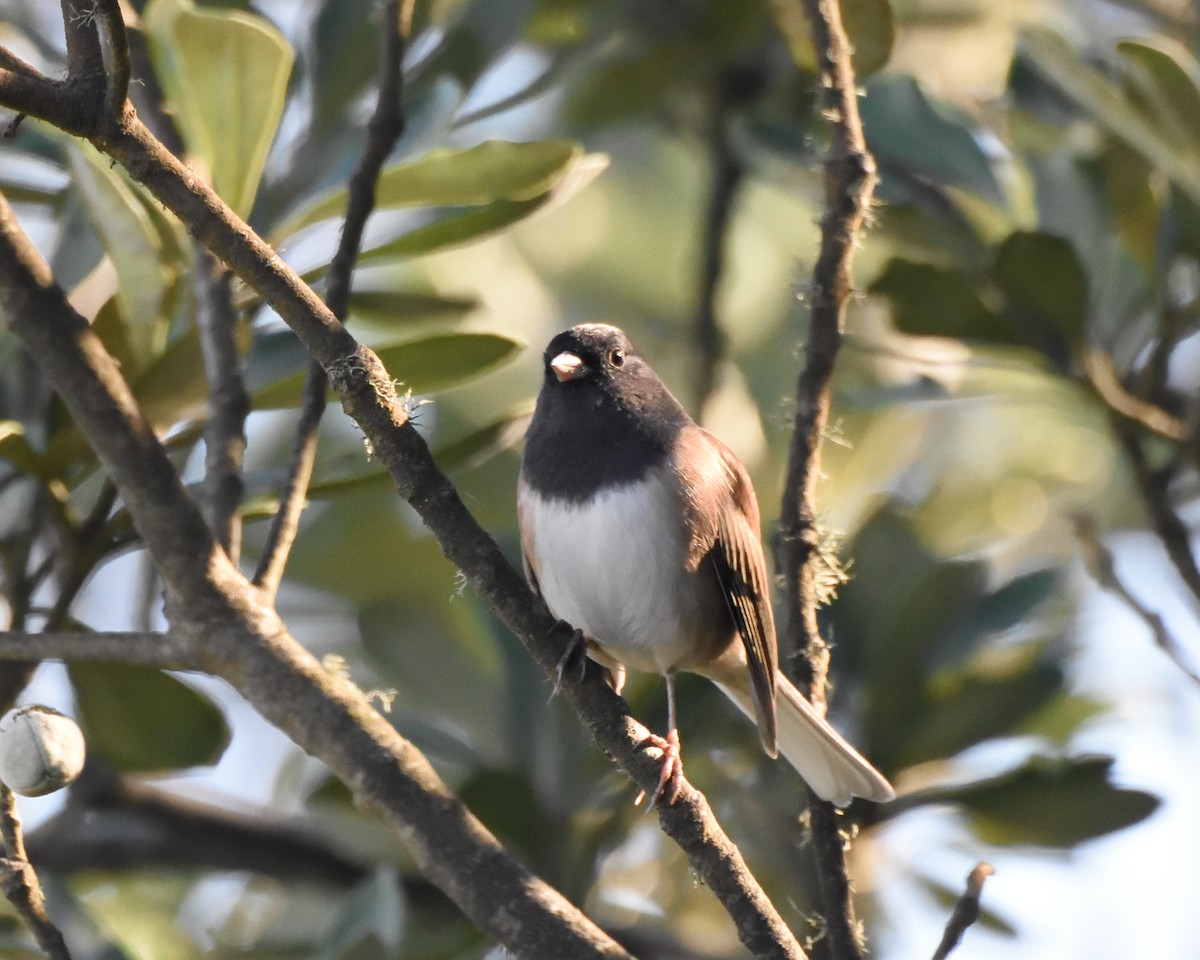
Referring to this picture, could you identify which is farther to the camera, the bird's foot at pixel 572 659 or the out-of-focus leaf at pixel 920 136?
the out-of-focus leaf at pixel 920 136

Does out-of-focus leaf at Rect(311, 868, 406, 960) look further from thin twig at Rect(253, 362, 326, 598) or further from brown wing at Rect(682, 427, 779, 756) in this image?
brown wing at Rect(682, 427, 779, 756)

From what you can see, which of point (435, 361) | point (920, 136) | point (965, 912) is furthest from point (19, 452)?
point (920, 136)

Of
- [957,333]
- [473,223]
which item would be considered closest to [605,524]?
[473,223]

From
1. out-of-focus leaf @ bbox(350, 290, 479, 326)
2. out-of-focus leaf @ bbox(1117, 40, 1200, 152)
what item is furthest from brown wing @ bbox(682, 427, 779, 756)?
out-of-focus leaf @ bbox(1117, 40, 1200, 152)

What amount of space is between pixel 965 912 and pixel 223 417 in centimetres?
114

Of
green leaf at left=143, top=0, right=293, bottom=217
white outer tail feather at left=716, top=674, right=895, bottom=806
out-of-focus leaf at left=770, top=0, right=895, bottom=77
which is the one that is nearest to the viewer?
green leaf at left=143, top=0, right=293, bottom=217

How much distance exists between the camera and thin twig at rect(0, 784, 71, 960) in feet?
4.76

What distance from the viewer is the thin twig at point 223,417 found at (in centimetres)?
192

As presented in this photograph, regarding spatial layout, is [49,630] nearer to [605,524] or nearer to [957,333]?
[605,524]

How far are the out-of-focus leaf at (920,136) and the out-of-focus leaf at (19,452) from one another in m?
1.38

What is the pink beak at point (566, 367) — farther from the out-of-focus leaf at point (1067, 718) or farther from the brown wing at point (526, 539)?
the out-of-focus leaf at point (1067, 718)

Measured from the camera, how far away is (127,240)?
1.94 meters

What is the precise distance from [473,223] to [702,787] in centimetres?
111

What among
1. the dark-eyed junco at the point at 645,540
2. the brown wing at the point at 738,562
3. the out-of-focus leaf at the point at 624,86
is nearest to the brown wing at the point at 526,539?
the dark-eyed junco at the point at 645,540
